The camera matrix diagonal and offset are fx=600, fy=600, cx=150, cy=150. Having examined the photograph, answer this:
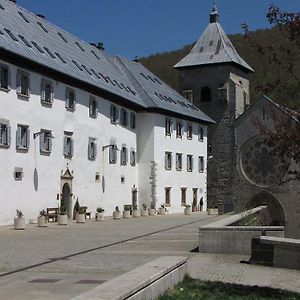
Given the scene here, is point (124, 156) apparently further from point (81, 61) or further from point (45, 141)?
point (45, 141)

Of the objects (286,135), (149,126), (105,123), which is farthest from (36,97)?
(286,135)

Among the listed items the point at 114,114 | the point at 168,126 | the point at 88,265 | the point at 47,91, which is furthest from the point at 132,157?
the point at 88,265

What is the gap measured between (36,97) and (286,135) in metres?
26.1

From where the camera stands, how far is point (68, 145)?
3762cm

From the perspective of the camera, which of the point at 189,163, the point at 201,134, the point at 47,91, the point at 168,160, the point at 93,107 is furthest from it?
the point at 201,134

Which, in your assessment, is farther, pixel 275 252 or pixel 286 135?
pixel 275 252

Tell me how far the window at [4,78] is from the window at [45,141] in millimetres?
4212

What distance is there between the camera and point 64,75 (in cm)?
3625

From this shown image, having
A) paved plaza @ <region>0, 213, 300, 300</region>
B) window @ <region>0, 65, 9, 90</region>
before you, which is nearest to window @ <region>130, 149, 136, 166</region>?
window @ <region>0, 65, 9, 90</region>

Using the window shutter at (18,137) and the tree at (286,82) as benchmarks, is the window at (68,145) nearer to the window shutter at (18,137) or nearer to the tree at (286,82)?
the window shutter at (18,137)

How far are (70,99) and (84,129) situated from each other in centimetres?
274

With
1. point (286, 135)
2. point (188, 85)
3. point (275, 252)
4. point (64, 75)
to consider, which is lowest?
point (275, 252)

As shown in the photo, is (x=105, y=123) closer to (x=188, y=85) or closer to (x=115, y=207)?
(x=115, y=207)

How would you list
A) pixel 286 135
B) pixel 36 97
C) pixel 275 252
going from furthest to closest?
pixel 36 97, pixel 275 252, pixel 286 135
